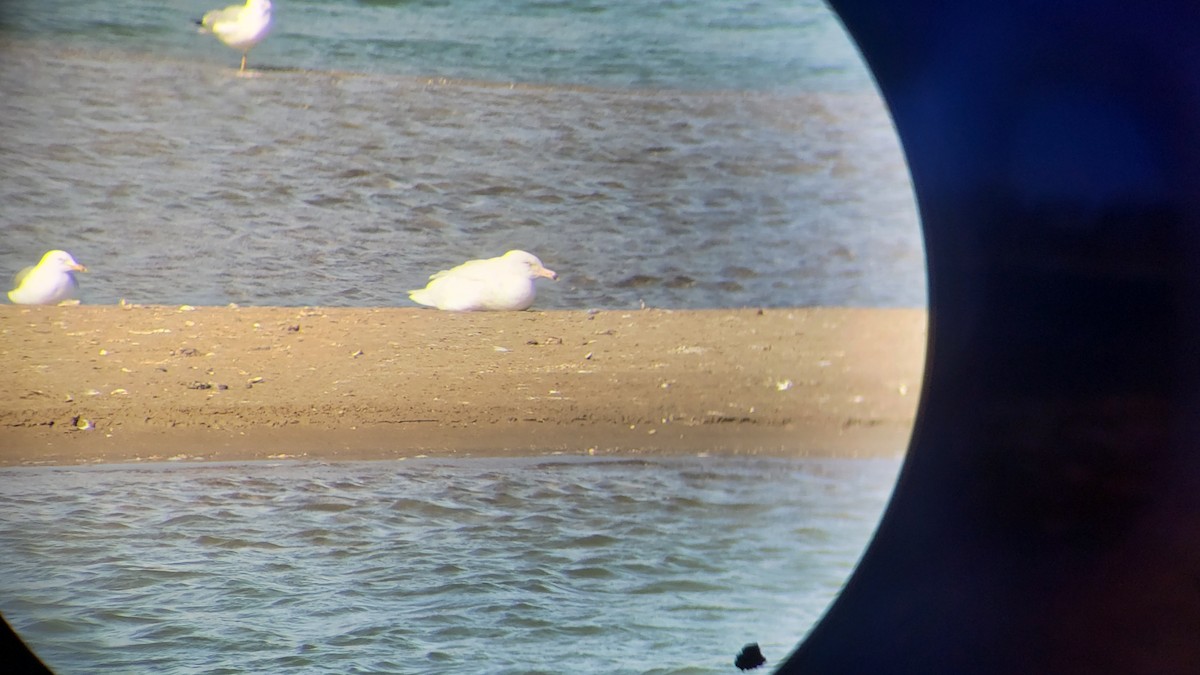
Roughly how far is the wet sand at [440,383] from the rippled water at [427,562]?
0.17 meters

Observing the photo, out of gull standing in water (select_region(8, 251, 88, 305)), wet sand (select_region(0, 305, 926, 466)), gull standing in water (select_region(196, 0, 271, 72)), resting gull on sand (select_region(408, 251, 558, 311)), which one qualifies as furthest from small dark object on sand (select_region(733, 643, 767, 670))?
gull standing in water (select_region(196, 0, 271, 72))

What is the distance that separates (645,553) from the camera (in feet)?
10.3

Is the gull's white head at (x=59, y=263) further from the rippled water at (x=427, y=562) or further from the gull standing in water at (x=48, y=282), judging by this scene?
the rippled water at (x=427, y=562)

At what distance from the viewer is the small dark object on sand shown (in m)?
2.37

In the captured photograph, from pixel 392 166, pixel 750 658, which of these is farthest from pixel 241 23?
pixel 750 658

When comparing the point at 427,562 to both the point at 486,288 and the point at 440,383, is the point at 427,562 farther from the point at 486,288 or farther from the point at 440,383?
the point at 486,288

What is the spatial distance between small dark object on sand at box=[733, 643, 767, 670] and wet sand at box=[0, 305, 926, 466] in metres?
1.33

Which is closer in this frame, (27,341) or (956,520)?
(956,520)

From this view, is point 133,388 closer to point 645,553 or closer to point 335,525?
point 335,525

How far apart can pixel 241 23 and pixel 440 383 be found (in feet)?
9.82

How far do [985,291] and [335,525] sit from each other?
198cm

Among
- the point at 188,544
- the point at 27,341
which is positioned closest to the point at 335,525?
the point at 188,544

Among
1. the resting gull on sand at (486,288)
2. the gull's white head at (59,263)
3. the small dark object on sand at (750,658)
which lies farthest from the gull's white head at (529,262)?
the small dark object on sand at (750,658)

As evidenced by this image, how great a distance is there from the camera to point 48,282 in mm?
4477
